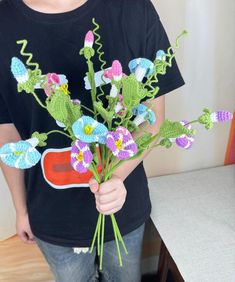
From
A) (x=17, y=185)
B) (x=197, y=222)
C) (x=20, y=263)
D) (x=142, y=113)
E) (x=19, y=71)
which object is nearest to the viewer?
(x=19, y=71)

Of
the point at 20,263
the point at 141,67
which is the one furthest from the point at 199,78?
the point at 20,263

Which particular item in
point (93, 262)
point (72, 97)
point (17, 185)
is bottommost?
point (93, 262)

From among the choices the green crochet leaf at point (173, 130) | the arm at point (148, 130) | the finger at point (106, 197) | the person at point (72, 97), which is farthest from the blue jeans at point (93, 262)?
the green crochet leaf at point (173, 130)

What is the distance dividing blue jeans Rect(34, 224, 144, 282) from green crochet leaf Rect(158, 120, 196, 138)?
0.46 m

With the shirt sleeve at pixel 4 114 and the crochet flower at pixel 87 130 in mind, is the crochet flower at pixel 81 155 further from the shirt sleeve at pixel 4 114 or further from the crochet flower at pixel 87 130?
the shirt sleeve at pixel 4 114

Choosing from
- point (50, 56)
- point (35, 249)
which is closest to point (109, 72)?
point (50, 56)

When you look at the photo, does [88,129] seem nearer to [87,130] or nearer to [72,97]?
[87,130]

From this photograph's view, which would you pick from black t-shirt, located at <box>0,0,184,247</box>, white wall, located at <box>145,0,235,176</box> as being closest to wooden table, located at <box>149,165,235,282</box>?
white wall, located at <box>145,0,235,176</box>

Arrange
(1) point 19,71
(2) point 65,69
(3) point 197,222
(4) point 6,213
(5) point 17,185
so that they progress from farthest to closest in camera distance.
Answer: (4) point 6,213
(3) point 197,222
(5) point 17,185
(2) point 65,69
(1) point 19,71

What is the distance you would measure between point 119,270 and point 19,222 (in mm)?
319

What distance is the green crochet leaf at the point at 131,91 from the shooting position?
47 cm

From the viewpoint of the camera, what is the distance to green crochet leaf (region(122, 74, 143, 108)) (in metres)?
0.47

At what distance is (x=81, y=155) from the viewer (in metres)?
0.50

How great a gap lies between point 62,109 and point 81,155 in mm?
70
